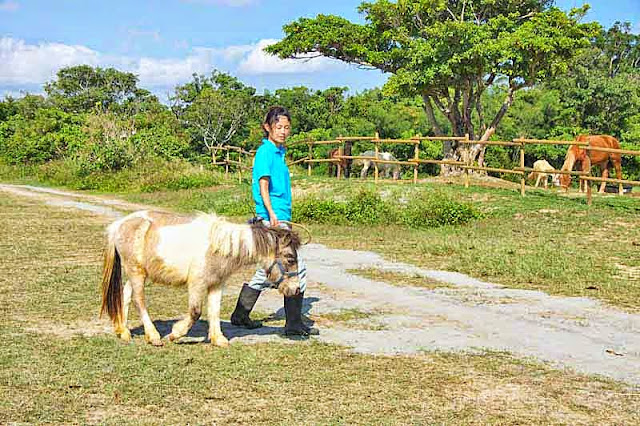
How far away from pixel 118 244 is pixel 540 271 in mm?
5616

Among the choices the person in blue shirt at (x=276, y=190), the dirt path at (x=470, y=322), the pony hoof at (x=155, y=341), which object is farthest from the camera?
the person in blue shirt at (x=276, y=190)

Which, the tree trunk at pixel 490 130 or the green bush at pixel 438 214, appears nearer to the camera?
the green bush at pixel 438 214

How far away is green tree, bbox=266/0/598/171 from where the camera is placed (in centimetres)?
2123

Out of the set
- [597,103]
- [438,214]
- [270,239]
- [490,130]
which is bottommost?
[438,214]

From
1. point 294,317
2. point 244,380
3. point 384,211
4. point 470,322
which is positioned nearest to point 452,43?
point 384,211

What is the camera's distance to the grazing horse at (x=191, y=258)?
5984 mm

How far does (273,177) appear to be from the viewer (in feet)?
20.8

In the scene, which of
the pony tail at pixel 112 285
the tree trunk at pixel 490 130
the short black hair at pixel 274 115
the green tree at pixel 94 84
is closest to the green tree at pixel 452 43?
the tree trunk at pixel 490 130

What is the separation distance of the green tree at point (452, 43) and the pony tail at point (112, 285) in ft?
54.1

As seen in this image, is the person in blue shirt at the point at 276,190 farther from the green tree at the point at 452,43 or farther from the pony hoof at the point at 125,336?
the green tree at the point at 452,43

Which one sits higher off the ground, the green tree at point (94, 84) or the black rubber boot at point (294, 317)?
the green tree at point (94, 84)

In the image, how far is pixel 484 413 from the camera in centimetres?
453

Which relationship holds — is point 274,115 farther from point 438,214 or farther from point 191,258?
point 438,214

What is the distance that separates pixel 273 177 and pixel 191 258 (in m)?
0.97
